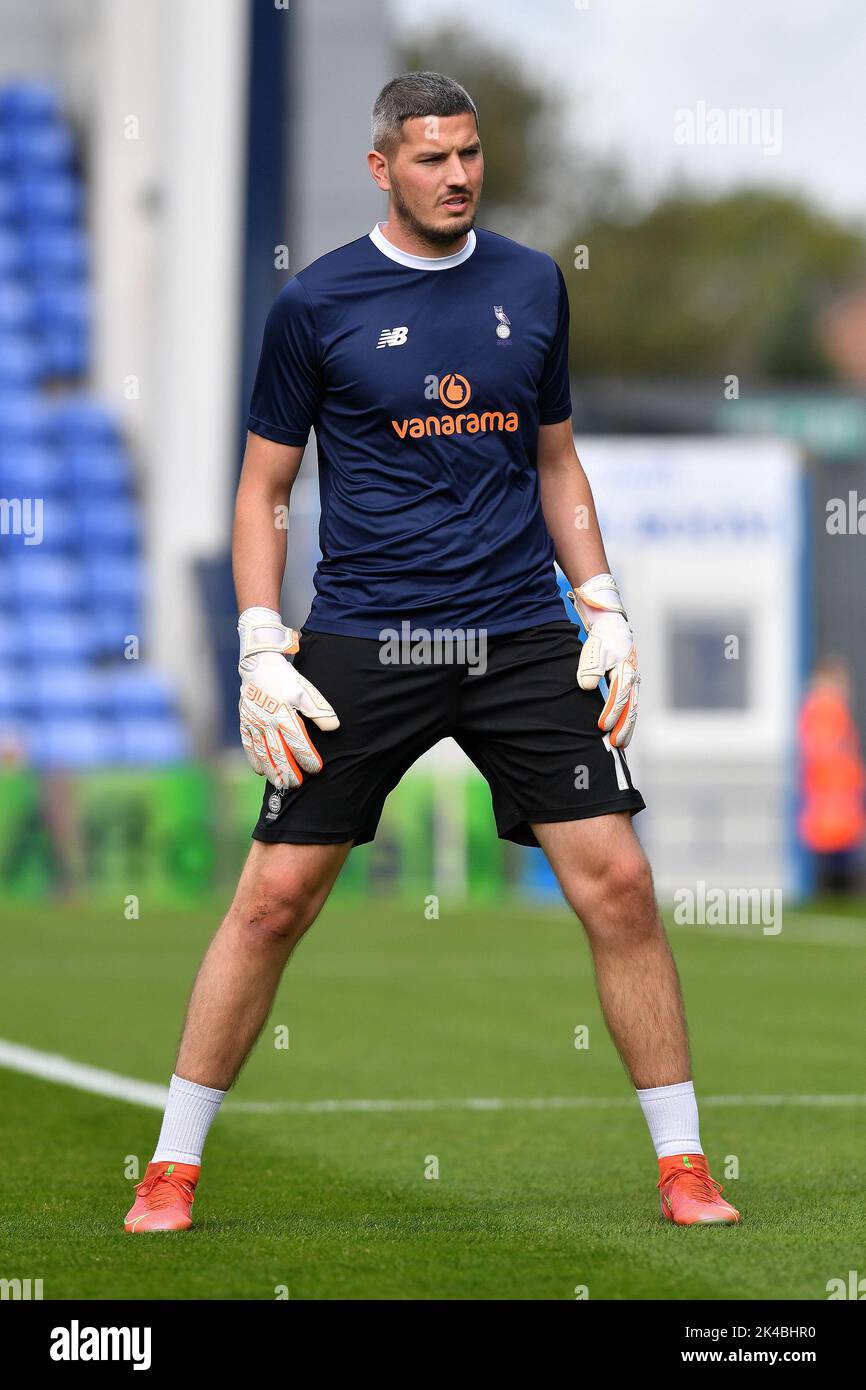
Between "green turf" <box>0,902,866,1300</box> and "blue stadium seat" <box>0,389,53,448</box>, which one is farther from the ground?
"blue stadium seat" <box>0,389,53,448</box>

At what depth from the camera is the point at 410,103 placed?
512 centimetres

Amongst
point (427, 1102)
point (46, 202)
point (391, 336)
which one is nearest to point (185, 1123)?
point (391, 336)

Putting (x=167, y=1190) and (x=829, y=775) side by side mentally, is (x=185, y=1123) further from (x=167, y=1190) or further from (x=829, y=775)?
(x=829, y=775)

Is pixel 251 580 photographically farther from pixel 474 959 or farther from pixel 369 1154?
pixel 474 959

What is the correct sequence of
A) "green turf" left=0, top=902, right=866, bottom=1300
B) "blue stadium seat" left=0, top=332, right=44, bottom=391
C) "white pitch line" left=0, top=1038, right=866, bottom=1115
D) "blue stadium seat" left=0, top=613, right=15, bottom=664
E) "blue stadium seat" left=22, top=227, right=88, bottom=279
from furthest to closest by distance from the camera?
"blue stadium seat" left=22, top=227, right=88, bottom=279 < "blue stadium seat" left=0, top=332, right=44, bottom=391 < "blue stadium seat" left=0, top=613, right=15, bottom=664 < "white pitch line" left=0, top=1038, right=866, bottom=1115 < "green turf" left=0, top=902, right=866, bottom=1300

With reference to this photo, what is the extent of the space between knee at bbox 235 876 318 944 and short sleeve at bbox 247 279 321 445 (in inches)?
37.8

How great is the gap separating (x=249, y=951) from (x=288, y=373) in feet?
4.03

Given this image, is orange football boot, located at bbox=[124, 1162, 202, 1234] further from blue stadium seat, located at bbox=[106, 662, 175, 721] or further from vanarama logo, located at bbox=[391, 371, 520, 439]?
blue stadium seat, located at bbox=[106, 662, 175, 721]

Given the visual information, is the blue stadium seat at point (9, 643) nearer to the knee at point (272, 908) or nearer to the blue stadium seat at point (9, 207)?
the blue stadium seat at point (9, 207)

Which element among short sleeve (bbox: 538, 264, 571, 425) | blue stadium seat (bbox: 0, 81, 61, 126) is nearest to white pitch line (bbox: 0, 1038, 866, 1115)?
short sleeve (bbox: 538, 264, 571, 425)

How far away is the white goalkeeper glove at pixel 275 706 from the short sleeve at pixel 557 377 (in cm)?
77

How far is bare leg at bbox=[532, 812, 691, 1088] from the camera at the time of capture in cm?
509

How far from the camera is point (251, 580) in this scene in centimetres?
521

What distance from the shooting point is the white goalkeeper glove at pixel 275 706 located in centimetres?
500
